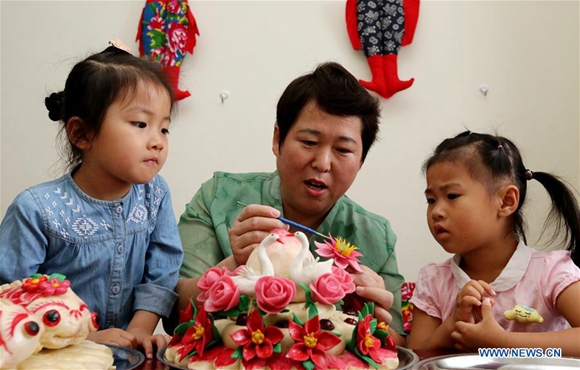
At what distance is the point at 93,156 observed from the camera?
4.04 feet

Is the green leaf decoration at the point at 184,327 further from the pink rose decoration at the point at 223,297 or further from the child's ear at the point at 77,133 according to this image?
the child's ear at the point at 77,133

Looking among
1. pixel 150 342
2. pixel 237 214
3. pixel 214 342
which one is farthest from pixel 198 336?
pixel 237 214

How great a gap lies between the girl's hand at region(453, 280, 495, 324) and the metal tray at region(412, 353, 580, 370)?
261 mm

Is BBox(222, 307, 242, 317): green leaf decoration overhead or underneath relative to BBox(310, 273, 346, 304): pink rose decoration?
underneath

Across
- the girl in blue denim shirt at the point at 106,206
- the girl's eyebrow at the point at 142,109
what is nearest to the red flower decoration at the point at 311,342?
the girl in blue denim shirt at the point at 106,206

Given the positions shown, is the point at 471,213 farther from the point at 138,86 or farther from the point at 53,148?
the point at 53,148

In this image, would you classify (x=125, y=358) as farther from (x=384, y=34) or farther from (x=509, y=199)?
(x=384, y=34)

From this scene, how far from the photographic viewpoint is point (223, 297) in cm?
81

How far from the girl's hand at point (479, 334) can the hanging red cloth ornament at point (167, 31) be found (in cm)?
169

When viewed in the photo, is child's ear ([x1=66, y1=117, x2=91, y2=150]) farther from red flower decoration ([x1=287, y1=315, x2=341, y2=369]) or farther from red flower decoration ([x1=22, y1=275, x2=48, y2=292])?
red flower decoration ([x1=287, y1=315, x2=341, y2=369])

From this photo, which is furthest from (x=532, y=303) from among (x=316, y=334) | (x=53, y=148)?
(x=53, y=148)

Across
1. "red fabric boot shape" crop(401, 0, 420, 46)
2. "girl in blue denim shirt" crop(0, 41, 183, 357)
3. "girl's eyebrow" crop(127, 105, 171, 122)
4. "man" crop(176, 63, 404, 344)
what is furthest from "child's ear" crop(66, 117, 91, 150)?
"red fabric boot shape" crop(401, 0, 420, 46)

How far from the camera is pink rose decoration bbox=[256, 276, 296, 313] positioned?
0.77m

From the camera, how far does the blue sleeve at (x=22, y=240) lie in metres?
1.12
